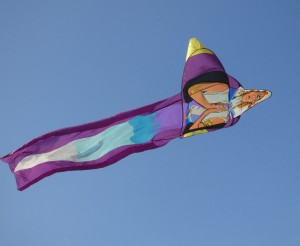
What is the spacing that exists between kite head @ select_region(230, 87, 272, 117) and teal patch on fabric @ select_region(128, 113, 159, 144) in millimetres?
2193

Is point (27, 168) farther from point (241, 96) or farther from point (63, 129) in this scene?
point (241, 96)

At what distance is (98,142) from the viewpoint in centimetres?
1201

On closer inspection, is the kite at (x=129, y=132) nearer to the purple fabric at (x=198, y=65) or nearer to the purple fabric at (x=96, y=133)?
the purple fabric at (x=96, y=133)

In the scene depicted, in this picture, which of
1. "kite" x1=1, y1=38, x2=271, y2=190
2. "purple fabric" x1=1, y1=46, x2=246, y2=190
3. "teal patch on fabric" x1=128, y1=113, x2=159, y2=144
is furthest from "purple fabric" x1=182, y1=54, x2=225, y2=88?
"teal patch on fabric" x1=128, y1=113, x2=159, y2=144

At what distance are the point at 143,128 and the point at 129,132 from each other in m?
0.40

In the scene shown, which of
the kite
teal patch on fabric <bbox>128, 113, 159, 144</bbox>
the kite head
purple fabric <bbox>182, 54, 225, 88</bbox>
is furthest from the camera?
teal patch on fabric <bbox>128, 113, 159, 144</bbox>

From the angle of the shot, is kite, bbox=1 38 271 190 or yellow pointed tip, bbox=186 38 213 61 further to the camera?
kite, bbox=1 38 271 190

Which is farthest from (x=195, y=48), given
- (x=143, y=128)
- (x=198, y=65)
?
(x=143, y=128)

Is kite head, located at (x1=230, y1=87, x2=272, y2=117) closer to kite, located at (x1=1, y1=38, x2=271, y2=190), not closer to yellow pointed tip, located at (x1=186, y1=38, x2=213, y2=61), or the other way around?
kite, located at (x1=1, y1=38, x2=271, y2=190)

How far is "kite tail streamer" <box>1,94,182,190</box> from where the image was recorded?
38.8 feet

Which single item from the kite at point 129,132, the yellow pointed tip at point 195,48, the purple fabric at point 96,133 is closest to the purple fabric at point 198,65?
the yellow pointed tip at point 195,48

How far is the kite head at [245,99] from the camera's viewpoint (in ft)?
38.3

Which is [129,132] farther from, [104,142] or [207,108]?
[207,108]

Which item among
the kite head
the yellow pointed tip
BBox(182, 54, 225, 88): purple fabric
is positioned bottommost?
the kite head
